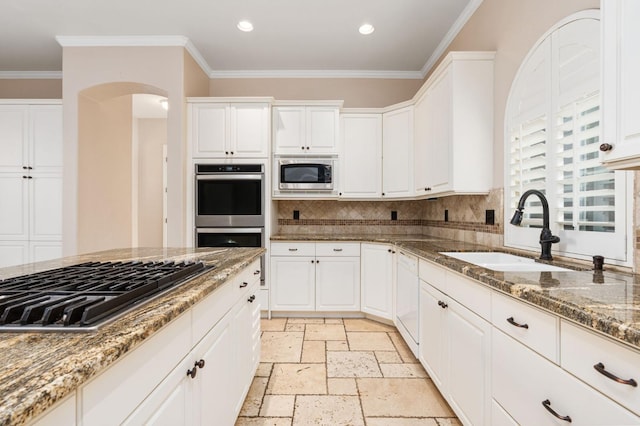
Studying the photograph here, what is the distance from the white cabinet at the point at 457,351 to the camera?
1356 mm

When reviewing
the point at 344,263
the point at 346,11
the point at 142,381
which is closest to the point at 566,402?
the point at 142,381

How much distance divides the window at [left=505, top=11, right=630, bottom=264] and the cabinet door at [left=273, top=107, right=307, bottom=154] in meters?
2.05

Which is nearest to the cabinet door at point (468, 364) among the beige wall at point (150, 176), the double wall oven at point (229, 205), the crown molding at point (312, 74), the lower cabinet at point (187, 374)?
the lower cabinet at point (187, 374)

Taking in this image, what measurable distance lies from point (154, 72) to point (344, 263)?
111 inches

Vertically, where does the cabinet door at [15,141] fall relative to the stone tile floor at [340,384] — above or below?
above

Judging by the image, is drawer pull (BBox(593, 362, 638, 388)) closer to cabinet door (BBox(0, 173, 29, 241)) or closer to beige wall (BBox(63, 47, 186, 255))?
beige wall (BBox(63, 47, 186, 255))

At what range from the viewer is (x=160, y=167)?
600 cm

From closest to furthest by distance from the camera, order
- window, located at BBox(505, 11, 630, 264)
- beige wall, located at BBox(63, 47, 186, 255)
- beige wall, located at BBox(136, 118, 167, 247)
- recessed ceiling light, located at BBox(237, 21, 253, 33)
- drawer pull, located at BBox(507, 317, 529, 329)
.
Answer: drawer pull, located at BBox(507, 317, 529, 329), window, located at BBox(505, 11, 630, 264), recessed ceiling light, located at BBox(237, 21, 253, 33), beige wall, located at BBox(63, 47, 186, 255), beige wall, located at BBox(136, 118, 167, 247)

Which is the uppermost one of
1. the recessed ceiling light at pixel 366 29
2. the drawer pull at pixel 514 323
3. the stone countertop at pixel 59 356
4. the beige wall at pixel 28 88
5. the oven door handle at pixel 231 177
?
the recessed ceiling light at pixel 366 29

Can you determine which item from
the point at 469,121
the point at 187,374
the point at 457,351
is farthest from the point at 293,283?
the point at 187,374

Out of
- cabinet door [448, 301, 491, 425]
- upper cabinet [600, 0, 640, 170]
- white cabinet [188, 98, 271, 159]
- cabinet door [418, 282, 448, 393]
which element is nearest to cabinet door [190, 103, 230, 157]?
white cabinet [188, 98, 271, 159]

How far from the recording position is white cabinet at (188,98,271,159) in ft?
11.1

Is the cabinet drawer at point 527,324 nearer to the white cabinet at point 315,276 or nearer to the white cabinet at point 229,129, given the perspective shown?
the white cabinet at point 315,276

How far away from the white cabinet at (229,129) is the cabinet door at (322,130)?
465mm
